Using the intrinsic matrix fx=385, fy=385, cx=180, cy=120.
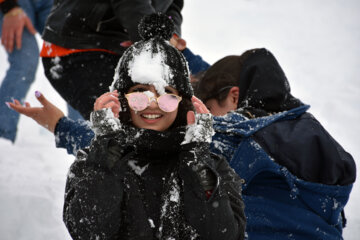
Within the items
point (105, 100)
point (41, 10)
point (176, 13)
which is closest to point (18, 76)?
point (41, 10)

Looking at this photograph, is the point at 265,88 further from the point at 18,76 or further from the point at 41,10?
the point at 41,10

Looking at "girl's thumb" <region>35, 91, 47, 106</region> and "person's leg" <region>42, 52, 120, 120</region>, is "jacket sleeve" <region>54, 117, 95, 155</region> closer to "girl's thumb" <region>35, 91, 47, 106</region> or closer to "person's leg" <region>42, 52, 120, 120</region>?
"girl's thumb" <region>35, 91, 47, 106</region>

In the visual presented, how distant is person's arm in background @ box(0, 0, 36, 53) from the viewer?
9.47 ft

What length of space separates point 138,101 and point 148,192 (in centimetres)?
33

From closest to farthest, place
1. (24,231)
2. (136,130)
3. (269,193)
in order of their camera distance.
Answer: (136,130) → (269,193) → (24,231)

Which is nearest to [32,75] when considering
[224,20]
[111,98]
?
[111,98]

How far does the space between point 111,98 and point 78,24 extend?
0.92m

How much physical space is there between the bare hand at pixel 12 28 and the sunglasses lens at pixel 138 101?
6.36 feet

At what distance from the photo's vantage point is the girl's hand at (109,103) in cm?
142

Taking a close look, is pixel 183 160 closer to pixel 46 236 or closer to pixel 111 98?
pixel 111 98

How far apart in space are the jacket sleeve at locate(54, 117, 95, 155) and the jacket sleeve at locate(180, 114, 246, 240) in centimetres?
70

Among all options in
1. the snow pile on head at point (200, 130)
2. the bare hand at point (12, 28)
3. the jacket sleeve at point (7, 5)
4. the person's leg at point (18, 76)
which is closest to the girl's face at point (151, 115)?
the snow pile on head at point (200, 130)

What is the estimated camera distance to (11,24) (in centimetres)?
291

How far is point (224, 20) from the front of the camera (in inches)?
244
